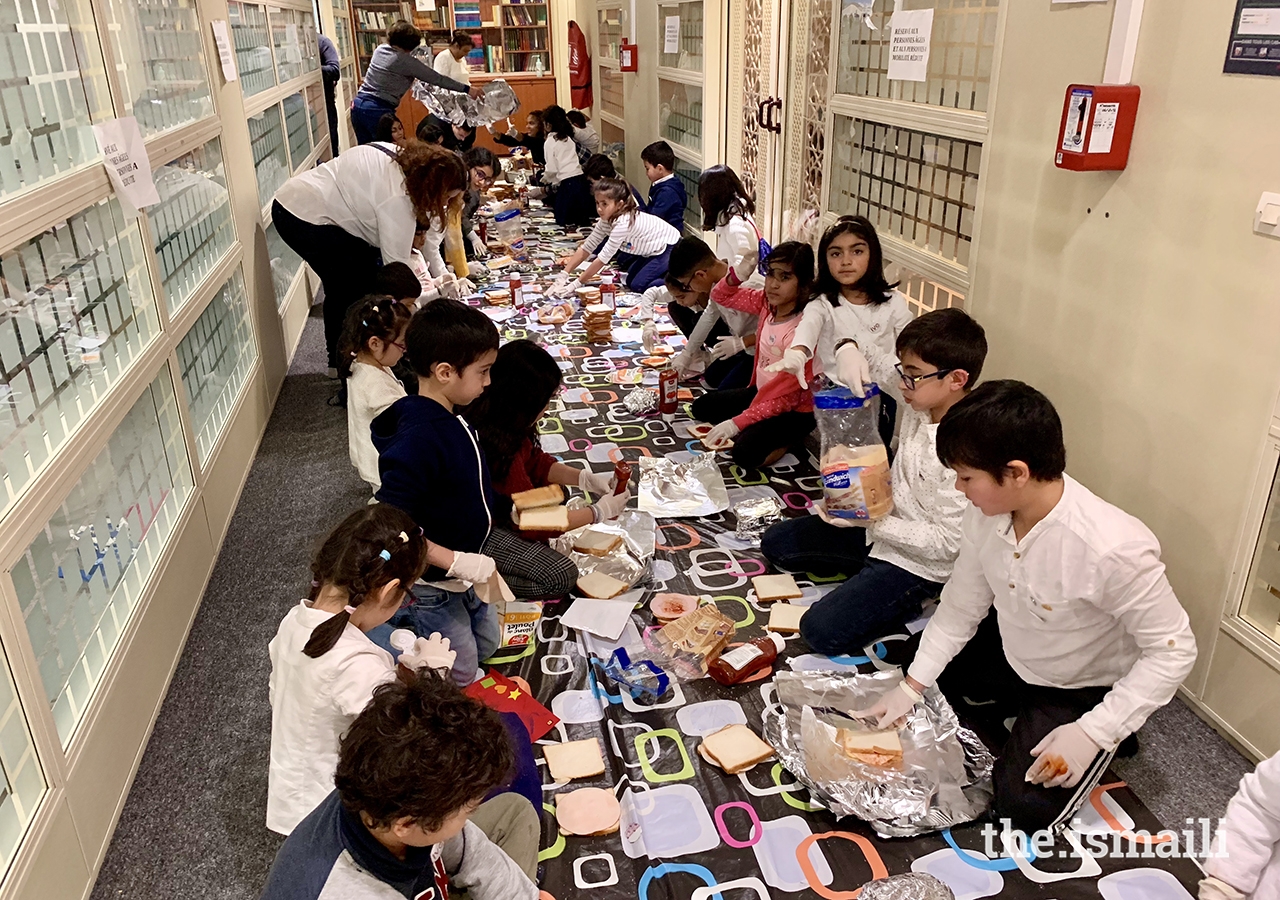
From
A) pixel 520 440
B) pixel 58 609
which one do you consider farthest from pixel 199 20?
pixel 58 609

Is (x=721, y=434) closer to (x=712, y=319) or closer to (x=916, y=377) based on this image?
(x=712, y=319)

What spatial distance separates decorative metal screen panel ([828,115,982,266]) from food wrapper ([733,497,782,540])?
3.42 ft

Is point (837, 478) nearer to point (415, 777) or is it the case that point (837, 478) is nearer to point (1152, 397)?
point (1152, 397)

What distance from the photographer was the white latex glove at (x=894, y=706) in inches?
71.5

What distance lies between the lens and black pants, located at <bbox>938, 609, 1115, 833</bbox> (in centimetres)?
161

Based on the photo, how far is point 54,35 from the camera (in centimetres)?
195

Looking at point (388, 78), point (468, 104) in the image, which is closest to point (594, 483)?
point (388, 78)

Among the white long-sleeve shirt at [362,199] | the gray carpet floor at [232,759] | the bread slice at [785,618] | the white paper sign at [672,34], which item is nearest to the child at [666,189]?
the white paper sign at [672,34]

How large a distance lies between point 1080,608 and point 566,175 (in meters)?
6.13

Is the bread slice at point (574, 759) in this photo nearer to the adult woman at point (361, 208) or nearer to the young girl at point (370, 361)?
the young girl at point (370, 361)

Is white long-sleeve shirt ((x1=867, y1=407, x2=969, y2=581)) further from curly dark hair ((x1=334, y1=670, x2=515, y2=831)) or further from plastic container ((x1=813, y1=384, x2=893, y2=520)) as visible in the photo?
curly dark hair ((x1=334, y1=670, x2=515, y2=831))

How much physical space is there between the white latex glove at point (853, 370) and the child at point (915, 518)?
0.24 m

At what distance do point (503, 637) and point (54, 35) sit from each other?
Answer: 5.77 ft

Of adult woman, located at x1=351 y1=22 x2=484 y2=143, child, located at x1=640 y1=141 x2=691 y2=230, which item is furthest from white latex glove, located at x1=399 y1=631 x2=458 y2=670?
adult woman, located at x1=351 y1=22 x2=484 y2=143
